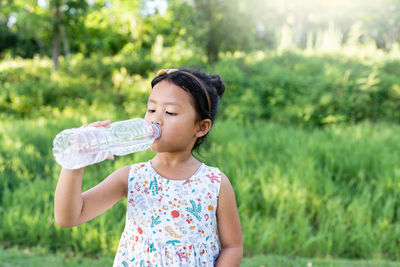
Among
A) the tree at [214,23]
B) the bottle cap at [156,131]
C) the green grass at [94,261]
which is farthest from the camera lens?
the tree at [214,23]

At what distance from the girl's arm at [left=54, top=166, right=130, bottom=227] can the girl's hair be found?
0.41 m

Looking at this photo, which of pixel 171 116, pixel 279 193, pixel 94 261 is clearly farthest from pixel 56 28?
pixel 171 116

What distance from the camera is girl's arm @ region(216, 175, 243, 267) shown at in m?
1.68

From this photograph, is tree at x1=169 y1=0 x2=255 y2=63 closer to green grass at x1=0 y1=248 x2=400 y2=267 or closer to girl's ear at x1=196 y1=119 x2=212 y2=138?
green grass at x1=0 y1=248 x2=400 y2=267

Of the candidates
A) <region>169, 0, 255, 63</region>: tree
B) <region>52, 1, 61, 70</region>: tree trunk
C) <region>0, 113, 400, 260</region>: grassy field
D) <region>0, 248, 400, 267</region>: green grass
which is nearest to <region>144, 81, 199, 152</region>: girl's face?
<region>0, 248, 400, 267</region>: green grass

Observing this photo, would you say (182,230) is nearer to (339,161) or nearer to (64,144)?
(64,144)

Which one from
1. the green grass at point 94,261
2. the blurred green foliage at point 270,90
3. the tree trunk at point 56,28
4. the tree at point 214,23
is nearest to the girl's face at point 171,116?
the green grass at point 94,261

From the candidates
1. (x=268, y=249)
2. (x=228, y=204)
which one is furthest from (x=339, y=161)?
(x=228, y=204)

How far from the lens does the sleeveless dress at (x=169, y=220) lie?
160cm

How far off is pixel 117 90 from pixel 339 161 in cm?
585

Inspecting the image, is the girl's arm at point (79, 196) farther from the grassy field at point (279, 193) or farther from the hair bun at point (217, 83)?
the grassy field at point (279, 193)

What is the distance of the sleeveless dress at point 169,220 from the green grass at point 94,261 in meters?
1.38

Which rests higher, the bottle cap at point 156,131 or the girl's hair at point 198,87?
the girl's hair at point 198,87

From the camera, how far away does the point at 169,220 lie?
63.7 inches
